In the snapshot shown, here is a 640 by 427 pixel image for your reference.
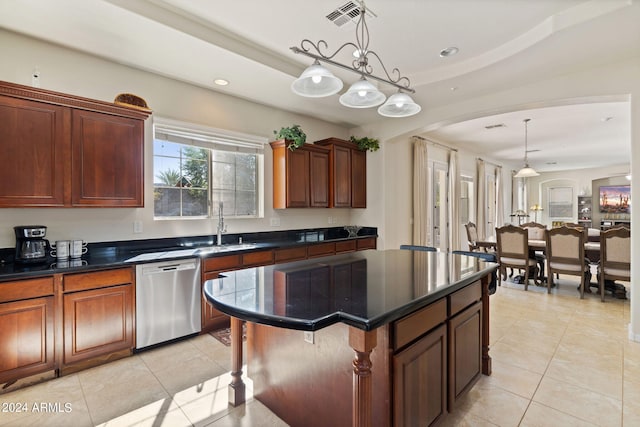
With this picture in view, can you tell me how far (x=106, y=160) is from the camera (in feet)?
9.29

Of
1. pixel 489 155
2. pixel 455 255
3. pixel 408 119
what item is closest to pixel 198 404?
pixel 455 255

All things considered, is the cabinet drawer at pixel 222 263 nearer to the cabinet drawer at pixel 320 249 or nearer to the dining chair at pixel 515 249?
the cabinet drawer at pixel 320 249

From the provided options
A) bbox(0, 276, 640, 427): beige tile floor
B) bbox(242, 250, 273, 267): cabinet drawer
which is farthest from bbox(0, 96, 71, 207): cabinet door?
bbox(242, 250, 273, 267): cabinet drawer

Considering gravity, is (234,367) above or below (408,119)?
below

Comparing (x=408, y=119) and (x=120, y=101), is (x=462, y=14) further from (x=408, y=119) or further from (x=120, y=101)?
(x=120, y=101)

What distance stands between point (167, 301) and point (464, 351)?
2617 millimetres

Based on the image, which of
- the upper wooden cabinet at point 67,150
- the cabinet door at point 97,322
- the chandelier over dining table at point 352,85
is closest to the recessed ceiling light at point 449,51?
the chandelier over dining table at point 352,85

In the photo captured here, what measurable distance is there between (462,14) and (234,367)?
330 centimetres

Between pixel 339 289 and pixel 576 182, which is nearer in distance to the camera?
pixel 339 289

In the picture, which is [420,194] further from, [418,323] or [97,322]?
[97,322]

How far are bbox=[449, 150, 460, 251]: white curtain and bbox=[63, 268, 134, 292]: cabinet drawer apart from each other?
631 cm

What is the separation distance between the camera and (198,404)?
6.98 ft

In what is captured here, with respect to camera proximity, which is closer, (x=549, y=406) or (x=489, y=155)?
(x=549, y=406)

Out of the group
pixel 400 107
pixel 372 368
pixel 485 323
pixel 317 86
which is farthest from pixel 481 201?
pixel 372 368
